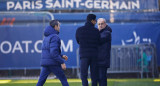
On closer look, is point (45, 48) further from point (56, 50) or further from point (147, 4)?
point (147, 4)

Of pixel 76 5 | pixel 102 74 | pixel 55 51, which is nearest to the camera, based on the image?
pixel 55 51

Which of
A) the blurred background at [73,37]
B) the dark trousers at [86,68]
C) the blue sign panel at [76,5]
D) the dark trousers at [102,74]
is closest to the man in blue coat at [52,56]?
the dark trousers at [86,68]

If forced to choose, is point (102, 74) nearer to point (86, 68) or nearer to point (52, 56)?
point (86, 68)

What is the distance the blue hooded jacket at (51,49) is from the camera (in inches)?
346

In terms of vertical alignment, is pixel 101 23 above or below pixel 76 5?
above

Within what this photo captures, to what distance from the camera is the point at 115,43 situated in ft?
53.5

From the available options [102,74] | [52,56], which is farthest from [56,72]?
[102,74]

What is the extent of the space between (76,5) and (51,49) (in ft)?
28.4

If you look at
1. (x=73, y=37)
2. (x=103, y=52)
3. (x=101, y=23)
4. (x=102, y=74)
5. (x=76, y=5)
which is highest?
(x=101, y=23)

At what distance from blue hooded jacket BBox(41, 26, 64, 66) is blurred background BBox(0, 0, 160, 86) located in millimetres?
6298

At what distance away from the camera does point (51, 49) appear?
8.82m

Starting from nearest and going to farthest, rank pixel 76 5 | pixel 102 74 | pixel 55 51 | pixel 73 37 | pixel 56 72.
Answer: pixel 55 51, pixel 56 72, pixel 102 74, pixel 73 37, pixel 76 5

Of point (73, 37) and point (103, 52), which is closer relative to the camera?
point (103, 52)

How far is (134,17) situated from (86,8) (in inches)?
74.2
